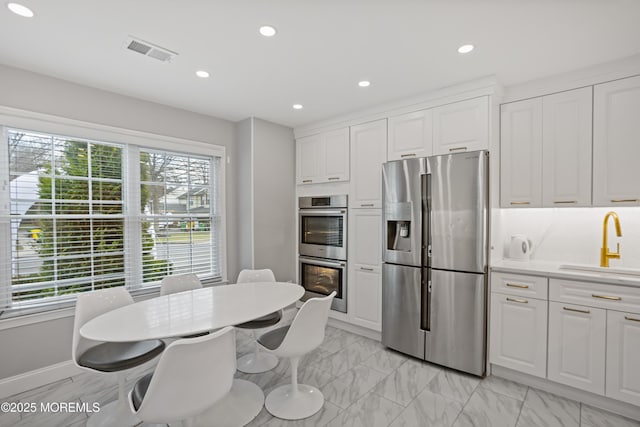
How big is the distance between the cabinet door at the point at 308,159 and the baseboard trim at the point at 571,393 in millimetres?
2729

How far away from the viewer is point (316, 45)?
2092 mm

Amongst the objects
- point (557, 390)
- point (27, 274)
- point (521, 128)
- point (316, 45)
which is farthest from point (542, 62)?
point (27, 274)

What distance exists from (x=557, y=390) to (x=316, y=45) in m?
3.19

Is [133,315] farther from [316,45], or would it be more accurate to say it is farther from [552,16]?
[552,16]

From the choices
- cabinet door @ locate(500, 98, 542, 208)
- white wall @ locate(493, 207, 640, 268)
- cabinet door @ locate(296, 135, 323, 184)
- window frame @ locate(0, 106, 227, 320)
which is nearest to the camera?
window frame @ locate(0, 106, 227, 320)

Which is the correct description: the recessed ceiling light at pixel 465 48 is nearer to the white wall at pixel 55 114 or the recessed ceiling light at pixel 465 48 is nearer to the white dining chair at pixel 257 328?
the white dining chair at pixel 257 328

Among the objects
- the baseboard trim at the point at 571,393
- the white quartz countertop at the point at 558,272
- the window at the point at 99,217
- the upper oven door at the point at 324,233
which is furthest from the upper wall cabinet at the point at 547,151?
the window at the point at 99,217

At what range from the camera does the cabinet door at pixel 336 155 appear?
11.7 feet

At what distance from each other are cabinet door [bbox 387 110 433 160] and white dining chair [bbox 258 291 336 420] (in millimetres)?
1680

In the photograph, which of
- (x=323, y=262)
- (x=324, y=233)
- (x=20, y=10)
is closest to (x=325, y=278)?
(x=323, y=262)

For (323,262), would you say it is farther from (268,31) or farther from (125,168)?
Result: (268,31)

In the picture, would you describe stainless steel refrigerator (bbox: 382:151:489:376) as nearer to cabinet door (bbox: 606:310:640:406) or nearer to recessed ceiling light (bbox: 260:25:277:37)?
cabinet door (bbox: 606:310:640:406)

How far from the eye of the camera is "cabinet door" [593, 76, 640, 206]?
2.25 m

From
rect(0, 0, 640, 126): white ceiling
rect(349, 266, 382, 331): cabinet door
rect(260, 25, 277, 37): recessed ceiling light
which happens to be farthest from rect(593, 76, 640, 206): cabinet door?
rect(260, 25, 277, 37): recessed ceiling light
